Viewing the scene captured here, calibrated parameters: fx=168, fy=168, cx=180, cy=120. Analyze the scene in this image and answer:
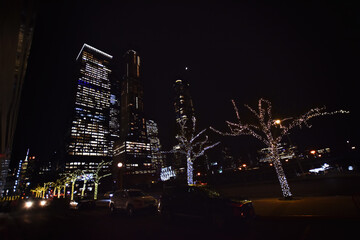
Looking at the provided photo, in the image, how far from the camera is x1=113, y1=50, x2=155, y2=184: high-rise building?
502 ft

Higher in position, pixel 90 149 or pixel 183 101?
pixel 183 101

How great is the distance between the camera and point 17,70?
7.31 metres

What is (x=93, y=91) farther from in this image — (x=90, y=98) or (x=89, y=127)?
(x=89, y=127)

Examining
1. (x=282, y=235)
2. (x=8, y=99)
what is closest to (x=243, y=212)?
(x=282, y=235)

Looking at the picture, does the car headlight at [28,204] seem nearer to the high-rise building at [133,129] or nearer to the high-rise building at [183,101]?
the high-rise building at [133,129]

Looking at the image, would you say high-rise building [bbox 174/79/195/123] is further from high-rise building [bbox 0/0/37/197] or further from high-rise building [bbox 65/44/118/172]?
high-rise building [bbox 0/0/37/197]

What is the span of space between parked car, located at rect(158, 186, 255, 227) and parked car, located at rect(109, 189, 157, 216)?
2.10m

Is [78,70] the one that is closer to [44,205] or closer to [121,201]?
[44,205]

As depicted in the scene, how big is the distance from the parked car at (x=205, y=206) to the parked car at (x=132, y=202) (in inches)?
82.6

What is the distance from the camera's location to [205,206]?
7.84 metres

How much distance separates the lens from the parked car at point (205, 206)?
23.2ft

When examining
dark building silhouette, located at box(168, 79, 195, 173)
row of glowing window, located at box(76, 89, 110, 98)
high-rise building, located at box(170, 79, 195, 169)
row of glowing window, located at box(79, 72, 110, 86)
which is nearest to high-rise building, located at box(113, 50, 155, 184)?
row of glowing window, located at box(79, 72, 110, 86)

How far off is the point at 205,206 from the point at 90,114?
547ft

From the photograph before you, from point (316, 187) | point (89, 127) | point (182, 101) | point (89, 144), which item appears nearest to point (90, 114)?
point (89, 127)
